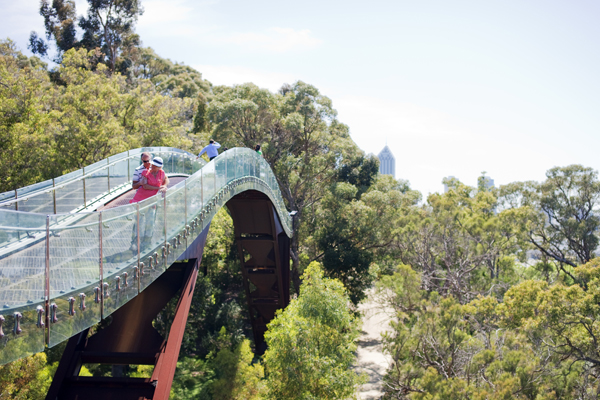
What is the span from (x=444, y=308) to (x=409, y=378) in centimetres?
245

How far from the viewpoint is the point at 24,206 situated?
7.80 meters

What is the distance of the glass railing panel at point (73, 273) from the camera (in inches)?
210

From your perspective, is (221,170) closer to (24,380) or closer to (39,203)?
(39,203)

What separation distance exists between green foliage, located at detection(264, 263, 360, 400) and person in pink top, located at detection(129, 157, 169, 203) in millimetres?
5992

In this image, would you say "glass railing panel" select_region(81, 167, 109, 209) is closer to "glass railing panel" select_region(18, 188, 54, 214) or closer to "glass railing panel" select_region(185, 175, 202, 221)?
"glass railing panel" select_region(18, 188, 54, 214)

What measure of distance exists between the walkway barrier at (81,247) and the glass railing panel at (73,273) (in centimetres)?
1

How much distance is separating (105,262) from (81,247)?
68cm

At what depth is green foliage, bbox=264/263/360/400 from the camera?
12.1m

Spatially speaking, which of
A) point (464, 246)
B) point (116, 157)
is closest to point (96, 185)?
point (116, 157)

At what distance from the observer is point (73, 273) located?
5703 mm

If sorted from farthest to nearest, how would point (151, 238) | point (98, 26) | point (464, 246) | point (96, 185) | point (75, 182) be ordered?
point (98, 26)
point (464, 246)
point (96, 185)
point (75, 182)
point (151, 238)

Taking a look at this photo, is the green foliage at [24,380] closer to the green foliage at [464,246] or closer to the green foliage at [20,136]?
the green foliage at [20,136]

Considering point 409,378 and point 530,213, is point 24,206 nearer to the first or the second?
point 409,378

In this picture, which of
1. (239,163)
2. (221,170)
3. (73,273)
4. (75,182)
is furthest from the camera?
(239,163)
